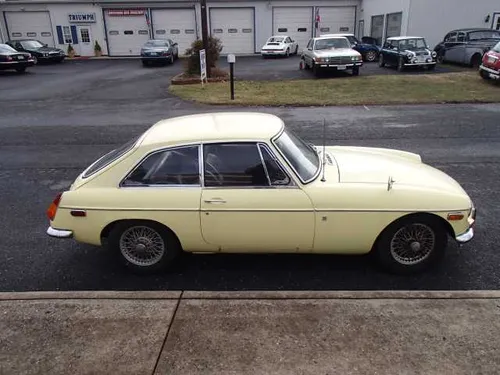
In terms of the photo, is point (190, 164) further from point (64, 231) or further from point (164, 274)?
point (64, 231)

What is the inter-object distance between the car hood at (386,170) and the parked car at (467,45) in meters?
19.3

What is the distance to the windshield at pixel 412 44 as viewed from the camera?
2083cm

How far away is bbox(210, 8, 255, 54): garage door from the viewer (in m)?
35.3

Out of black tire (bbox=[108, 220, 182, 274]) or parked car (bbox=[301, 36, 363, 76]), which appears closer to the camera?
black tire (bbox=[108, 220, 182, 274])

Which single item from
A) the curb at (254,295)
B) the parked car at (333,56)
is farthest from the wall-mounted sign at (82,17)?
the curb at (254,295)

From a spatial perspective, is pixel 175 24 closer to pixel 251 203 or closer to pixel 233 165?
pixel 233 165

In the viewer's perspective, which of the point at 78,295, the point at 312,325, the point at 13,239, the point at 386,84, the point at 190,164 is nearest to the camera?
the point at 312,325

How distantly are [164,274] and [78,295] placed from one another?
32.2 inches

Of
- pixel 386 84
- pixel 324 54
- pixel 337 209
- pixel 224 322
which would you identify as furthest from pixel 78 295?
pixel 324 54

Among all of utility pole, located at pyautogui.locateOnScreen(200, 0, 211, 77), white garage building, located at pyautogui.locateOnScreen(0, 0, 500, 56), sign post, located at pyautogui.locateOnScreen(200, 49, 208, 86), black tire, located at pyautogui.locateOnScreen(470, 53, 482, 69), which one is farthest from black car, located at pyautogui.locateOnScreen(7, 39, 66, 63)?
black tire, located at pyautogui.locateOnScreen(470, 53, 482, 69)

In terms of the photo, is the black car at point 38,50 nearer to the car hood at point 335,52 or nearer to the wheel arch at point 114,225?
the car hood at point 335,52

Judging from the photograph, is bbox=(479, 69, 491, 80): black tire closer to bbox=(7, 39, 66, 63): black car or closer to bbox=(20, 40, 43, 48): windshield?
bbox=(7, 39, 66, 63): black car

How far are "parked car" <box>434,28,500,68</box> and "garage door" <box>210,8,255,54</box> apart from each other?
16.5 metres

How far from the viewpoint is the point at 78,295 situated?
3.70 m
